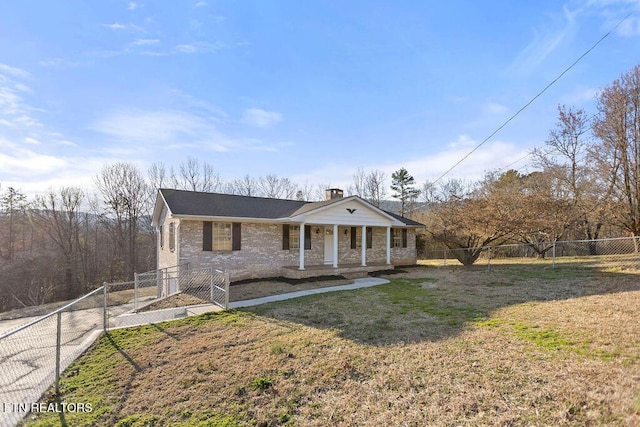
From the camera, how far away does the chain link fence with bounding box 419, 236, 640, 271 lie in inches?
490

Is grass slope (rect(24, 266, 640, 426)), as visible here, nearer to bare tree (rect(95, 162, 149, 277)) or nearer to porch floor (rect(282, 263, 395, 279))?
porch floor (rect(282, 263, 395, 279))

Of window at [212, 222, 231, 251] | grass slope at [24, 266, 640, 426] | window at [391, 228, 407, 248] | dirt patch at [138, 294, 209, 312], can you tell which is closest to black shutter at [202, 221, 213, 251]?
window at [212, 222, 231, 251]

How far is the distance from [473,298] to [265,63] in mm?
10727

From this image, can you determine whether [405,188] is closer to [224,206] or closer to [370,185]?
[370,185]

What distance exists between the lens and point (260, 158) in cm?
2116

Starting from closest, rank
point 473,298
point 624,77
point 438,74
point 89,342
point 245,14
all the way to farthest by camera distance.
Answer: point 89,342 < point 473,298 < point 245,14 < point 438,74 < point 624,77

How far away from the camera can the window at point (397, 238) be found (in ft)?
59.7

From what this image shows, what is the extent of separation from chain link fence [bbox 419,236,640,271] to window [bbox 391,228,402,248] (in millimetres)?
2757

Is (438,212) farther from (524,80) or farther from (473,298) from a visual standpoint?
(473,298)

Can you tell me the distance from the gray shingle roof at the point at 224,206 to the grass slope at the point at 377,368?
5.88 meters

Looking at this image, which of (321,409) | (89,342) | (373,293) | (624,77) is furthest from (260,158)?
(624,77)

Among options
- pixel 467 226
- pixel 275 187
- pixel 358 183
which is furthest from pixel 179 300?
pixel 358 183

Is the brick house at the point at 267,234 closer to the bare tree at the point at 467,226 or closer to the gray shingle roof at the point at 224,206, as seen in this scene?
the gray shingle roof at the point at 224,206

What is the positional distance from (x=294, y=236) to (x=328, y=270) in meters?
2.33
